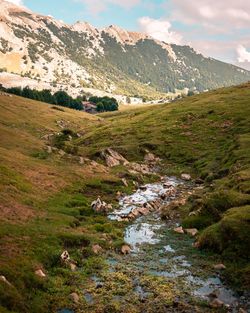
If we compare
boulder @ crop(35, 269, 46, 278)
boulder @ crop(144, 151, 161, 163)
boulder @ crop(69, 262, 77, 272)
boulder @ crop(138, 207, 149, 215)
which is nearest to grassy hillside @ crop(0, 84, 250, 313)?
boulder @ crop(35, 269, 46, 278)

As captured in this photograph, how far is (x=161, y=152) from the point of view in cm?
10769

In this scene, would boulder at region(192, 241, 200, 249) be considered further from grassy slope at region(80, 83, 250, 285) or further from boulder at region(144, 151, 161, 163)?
boulder at region(144, 151, 161, 163)

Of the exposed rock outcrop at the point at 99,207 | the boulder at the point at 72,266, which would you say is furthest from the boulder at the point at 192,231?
the boulder at the point at 72,266

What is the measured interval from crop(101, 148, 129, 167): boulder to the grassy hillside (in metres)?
2.00

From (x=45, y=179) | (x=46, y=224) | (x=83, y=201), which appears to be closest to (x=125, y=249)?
(x=46, y=224)

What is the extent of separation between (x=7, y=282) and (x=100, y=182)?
42010 mm

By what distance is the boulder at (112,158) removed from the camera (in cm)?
9031

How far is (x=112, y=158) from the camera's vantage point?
3627 inches

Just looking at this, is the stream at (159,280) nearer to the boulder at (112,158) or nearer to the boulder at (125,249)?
the boulder at (125,249)

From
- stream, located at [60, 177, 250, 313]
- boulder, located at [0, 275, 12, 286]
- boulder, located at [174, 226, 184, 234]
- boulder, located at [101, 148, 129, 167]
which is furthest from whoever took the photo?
boulder, located at [101, 148, 129, 167]

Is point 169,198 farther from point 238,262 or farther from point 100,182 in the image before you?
point 238,262

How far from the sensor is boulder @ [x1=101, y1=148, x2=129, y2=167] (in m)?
90.3

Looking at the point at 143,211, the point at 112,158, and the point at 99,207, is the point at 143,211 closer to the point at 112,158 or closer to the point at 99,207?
the point at 99,207

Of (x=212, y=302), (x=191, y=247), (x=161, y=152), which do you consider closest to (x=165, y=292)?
(x=212, y=302)
